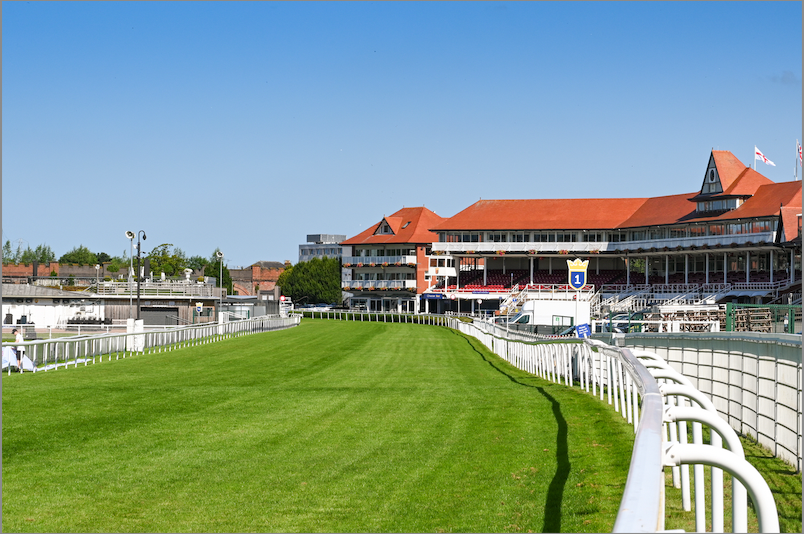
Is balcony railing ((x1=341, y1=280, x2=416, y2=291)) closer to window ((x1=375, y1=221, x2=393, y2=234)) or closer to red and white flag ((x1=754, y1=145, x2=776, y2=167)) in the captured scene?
window ((x1=375, y1=221, x2=393, y2=234))

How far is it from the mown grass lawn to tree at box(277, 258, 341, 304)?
115203mm

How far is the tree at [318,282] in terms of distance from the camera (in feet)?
443

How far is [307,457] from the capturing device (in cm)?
1048

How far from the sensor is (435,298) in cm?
9638

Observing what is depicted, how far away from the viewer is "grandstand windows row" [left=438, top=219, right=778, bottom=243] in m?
72.3

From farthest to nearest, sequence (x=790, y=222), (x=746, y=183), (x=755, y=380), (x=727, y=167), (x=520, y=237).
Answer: (x=520, y=237) < (x=727, y=167) < (x=746, y=183) < (x=790, y=222) < (x=755, y=380)

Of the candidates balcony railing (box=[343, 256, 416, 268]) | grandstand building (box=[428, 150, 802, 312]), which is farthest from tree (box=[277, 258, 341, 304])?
grandstand building (box=[428, 150, 802, 312])

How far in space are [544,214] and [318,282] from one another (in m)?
49.0

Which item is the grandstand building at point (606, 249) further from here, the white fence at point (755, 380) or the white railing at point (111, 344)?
the white fence at point (755, 380)

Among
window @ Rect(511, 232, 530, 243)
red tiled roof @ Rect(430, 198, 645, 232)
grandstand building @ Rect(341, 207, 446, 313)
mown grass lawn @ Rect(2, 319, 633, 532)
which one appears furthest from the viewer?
grandstand building @ Rect(341, 207, 446, 313)

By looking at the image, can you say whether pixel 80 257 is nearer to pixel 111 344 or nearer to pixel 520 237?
pixel 520 237

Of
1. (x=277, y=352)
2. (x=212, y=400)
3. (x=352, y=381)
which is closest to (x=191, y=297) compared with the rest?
(x=277, y=352)

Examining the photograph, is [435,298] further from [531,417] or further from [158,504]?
[158,504]

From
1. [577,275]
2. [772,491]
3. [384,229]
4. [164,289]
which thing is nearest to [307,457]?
[772,491]
